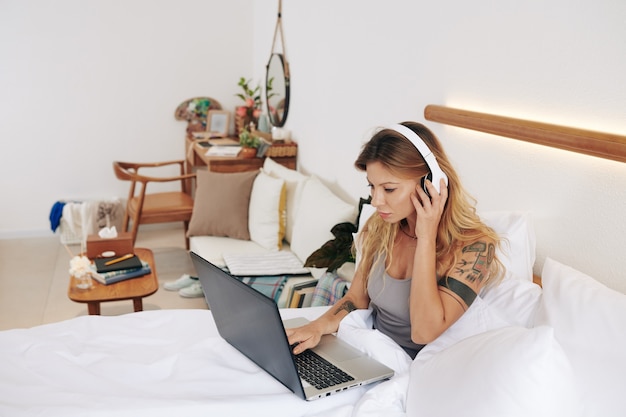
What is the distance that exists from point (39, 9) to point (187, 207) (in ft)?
5.93

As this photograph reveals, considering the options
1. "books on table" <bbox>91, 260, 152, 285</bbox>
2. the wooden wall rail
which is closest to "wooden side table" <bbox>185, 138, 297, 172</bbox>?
"books on table" <bbox>91, 260, 152, 285</bbox>

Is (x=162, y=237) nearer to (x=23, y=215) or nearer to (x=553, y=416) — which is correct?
(x=23, y=215)

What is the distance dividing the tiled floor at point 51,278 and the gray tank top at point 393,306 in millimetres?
1814

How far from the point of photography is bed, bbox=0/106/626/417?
1248 mm

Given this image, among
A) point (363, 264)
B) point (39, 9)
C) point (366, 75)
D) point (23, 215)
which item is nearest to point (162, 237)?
point (23, 215)

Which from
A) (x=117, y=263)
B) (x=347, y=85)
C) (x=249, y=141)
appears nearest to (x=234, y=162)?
(x=249, y=141)

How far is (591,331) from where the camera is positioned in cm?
139

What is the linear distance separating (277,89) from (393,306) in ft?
9.57

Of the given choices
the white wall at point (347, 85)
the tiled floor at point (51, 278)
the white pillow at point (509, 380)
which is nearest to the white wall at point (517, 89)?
the white wall at point (347, 85)

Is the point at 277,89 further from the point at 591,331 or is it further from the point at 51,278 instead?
the point at 591,331

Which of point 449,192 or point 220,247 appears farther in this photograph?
point 220,247

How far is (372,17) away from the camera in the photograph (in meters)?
2.97

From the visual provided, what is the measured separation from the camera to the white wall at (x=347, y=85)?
1.74m

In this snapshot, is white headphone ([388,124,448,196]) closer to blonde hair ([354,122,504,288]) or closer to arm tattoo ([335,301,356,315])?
blonde hair ([354,122,504,288])
